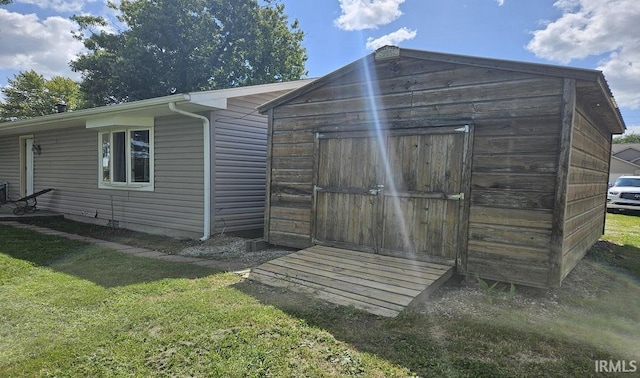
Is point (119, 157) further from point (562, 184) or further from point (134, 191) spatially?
point (562, 184)

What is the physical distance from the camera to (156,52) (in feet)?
60.0

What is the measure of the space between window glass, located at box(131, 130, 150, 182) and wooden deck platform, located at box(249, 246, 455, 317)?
4.79 m

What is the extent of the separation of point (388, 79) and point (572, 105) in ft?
6.93

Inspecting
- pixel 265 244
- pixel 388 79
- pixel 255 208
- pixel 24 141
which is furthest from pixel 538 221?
pixel 24 141

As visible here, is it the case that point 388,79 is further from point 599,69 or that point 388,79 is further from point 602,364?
point 602,364

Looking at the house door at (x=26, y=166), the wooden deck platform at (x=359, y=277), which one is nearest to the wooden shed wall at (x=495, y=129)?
the wooden deck platform at (x=359, y=277)

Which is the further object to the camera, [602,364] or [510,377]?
[602,364]

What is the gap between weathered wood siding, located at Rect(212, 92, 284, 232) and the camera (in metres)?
6.84

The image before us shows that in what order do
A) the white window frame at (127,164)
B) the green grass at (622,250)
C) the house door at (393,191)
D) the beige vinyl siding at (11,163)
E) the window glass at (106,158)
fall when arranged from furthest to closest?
the beige vinyl siding at (11,163) < the window glass at (106,158) < the white window frame at (127,164) < the green grass at (622,250) < the house door at (393,191)

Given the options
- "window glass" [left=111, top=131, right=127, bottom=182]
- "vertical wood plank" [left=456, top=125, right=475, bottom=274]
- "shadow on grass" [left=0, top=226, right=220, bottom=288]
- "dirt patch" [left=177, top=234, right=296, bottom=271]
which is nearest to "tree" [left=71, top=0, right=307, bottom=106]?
"window glass" [left=111, top=131, right=127, bottom=182]

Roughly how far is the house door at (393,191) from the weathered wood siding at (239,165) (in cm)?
247

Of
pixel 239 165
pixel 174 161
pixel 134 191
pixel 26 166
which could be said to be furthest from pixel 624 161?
pixel 26 166

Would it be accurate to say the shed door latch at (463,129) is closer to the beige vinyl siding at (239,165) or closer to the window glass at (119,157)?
the beige vinyl siding at (239,165)

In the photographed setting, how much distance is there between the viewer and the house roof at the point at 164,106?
20.0 ft
